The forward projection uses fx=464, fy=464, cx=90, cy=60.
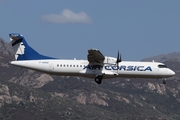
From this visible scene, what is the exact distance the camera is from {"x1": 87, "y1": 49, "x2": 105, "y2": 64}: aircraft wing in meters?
71.0

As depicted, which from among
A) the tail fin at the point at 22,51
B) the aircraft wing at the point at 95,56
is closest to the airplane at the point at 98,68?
the aircraft wing at the point at 95,56

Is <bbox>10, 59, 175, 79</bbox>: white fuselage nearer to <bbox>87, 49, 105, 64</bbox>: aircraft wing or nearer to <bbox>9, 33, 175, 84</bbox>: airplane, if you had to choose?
<bbox>9, 33, 175, 84</bbox>: airplane

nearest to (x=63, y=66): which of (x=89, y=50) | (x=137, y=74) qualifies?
(x=89, y=50)

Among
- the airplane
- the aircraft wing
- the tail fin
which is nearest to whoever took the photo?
the aircraft wing

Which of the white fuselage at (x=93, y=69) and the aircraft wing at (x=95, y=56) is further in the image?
the white fuselage at (x=93, y=69)

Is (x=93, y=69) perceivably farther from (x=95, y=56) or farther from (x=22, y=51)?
(x=22, y=51)

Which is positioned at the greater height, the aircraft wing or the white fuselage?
the aircraft wing

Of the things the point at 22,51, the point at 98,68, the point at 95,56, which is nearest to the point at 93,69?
the point at 98,68

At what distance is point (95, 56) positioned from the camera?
72.8 m

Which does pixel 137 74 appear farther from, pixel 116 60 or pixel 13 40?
pixel 13 40

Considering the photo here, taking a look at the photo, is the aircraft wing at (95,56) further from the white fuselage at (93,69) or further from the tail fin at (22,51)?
the tail fin at (22,51)

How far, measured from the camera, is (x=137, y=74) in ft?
249

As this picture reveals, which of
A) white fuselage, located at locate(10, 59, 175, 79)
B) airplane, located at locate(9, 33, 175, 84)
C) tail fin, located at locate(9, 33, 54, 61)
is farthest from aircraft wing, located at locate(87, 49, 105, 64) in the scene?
tail fin, located at locate(9, 33, 54, 61)

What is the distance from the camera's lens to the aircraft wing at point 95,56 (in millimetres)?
70969
